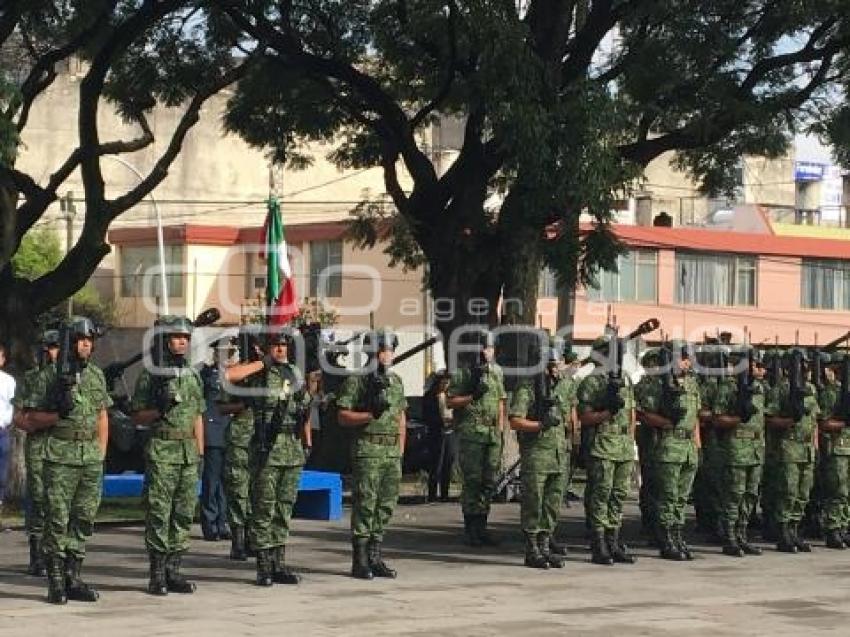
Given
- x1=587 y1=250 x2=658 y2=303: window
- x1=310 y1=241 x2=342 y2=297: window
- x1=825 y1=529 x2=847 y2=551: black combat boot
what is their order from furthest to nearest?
1. x1=587 y1=250 x2=658 y2=303: window
2. x1=310 y1=241 x2=342 y2=297: window
3. x1=825 y1=529 x2=847 y2=551: black combat boot

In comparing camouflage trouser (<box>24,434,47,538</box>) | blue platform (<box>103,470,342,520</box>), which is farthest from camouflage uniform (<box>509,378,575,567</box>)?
camouflage trouser (<box>24,434,47,538</box>)

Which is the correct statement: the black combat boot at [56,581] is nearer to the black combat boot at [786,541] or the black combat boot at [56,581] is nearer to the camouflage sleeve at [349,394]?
the camouflage sleeve at [349,394]

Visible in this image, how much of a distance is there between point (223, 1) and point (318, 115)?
3.89 metres

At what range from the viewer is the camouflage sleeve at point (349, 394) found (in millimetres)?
13727

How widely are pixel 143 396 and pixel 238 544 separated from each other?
2430 mm

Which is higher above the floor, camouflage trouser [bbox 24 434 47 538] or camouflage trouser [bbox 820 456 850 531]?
camouflage trouser [bbox 24 434 47 538]

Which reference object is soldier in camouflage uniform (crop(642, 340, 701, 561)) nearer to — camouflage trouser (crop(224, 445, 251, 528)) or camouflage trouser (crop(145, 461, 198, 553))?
camouflage trouser (crop(224, 445, 251, 528))

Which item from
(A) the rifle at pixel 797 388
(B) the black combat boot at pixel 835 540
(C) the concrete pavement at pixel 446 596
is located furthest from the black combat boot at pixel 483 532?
(B) the black combat boot at pixel 835 540

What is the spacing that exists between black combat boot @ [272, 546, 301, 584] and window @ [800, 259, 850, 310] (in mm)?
46038

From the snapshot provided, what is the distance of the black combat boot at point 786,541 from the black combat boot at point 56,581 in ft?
23.3

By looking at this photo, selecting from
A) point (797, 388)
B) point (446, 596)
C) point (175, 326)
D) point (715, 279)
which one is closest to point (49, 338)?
point (175, 326)

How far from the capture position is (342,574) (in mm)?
13938

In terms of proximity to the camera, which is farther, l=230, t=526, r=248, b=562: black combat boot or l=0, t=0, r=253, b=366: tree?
l=0, t=0, r=253, b=366: tree

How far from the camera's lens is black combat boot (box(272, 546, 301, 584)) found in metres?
13.1
